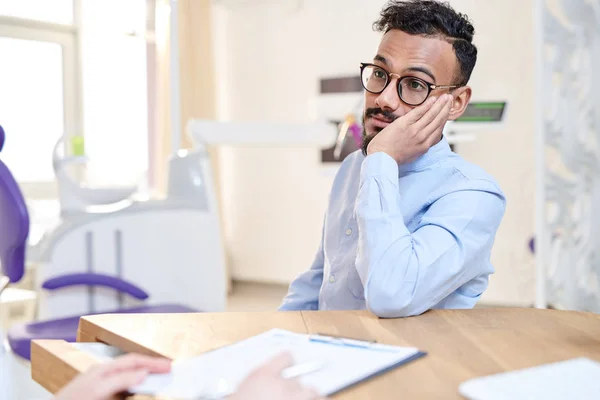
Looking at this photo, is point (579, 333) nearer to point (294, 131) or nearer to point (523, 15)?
point (294, 131)

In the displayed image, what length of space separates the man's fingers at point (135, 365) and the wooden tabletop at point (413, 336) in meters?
0.09

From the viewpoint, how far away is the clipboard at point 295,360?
0.69 meters

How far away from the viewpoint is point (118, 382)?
678 mm

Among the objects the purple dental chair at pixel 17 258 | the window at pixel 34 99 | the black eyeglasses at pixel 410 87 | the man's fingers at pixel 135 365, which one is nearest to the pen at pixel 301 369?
the man's fingers at pixel 135 365

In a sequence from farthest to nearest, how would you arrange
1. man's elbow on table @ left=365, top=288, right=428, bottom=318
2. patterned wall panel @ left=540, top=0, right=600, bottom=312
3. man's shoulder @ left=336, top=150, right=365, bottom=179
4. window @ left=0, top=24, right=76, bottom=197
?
window @ left=0, top=24, right=76, bottom=197, patterned wall panel @ left=540, top=0, right=600, bottom=312, man's shoulder @ left=336, top=150, right=365, bottom=179, man's elbow on table @ left=365, top=288, right=428, bottom=318

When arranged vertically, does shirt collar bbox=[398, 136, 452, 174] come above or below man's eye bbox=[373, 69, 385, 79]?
below

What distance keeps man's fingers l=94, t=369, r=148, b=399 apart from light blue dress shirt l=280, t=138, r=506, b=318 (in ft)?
1.59

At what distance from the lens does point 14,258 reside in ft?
6.45

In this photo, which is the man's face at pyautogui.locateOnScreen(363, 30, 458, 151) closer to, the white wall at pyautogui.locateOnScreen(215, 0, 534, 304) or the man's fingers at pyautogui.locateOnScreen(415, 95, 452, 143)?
the man's fingers at pyautogui.locateOnScreen(415, 95, 452, 143)

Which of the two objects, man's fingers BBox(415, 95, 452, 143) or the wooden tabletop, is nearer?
the wooden tabletop

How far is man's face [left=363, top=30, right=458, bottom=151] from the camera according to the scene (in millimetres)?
1369

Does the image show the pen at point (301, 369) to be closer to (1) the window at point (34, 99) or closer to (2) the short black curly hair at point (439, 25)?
(2) the short black curly hair at point (439, 25)

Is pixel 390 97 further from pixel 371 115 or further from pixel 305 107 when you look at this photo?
pixel 305 107

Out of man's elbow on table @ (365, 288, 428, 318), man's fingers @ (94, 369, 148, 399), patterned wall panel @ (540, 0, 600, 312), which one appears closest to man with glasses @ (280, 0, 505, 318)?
man's elbow on table @ (365, 288, 428, 318)
